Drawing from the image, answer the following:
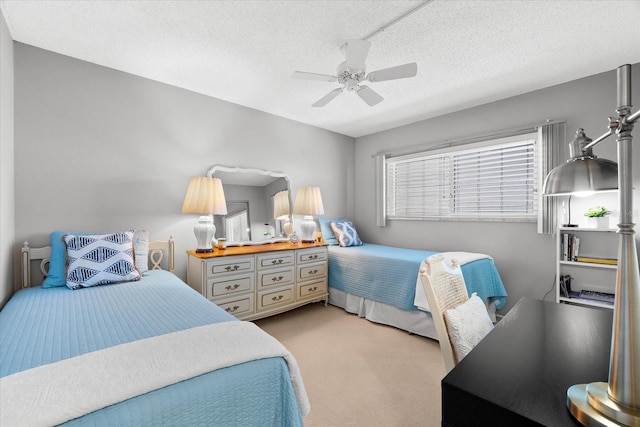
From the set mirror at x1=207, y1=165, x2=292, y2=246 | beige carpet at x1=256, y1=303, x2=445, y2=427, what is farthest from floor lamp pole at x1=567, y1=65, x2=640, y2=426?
mirror at x1=207, y1=165, x2=292, y2=246

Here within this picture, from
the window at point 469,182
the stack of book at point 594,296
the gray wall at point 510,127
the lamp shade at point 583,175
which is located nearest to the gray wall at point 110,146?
the window at point 469,182

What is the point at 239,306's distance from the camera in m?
2.74

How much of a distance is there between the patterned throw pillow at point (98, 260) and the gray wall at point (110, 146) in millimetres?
439

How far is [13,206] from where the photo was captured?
2.09 metres

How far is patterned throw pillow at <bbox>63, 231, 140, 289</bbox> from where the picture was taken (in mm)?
1942

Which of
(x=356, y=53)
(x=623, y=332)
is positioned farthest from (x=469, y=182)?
(x=623, y=332)

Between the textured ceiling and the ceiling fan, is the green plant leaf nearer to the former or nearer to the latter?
the textured ceiling

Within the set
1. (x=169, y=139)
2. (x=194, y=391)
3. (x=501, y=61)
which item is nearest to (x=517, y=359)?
(x=194, y=391)

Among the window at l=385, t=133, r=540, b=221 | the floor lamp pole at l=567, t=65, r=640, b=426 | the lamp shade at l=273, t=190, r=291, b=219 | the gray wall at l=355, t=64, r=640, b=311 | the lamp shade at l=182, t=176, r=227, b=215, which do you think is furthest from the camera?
the lamp shade at l=273, t=190, r=291, b=219

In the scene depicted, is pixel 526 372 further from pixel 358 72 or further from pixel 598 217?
pixel 598 217

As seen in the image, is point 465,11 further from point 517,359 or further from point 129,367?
point 129,367

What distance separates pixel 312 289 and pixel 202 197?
65.6 inches

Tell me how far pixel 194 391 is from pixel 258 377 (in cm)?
22

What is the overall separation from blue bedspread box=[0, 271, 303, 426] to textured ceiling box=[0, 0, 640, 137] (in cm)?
185
